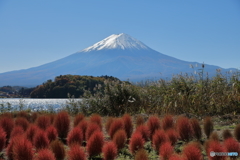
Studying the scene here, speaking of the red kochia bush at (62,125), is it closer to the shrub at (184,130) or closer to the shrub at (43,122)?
the shrub at (43,122)

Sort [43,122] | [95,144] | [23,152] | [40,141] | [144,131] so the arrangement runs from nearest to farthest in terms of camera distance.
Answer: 1. [23,152]
2. [95,144]
3. [40,141]
4. [144,131]
5. [43,122]

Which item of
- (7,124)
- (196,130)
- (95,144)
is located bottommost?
(196,130)

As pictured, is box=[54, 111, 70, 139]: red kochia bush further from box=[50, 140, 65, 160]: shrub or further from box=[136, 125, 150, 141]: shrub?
box=[50, 140, 65, 160]: shrub

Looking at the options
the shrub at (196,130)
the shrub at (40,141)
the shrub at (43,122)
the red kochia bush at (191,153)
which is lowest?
the shrub at (196,130)

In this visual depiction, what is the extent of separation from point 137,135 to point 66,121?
1.57m

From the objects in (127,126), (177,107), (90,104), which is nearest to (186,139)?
(127,126)

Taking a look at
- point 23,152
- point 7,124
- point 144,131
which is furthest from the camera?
point 7,124

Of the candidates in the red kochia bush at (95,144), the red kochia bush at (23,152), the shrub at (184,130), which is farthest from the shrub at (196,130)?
the red kochia bush at (23,152)

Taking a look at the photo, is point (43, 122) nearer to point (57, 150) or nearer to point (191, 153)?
point (57, 150)

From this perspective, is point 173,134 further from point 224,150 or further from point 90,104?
point 90,104

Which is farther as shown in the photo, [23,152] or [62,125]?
[62,125]

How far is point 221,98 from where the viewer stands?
325 inches

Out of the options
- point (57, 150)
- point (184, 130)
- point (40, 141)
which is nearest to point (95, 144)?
point (57, 150)

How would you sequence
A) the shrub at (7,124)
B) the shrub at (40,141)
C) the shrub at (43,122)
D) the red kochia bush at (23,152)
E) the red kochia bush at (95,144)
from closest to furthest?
the red kochia bush at (23,152)
the red kochia bush at (95,144)
the shrub at (40,141)
the shrub at (7,124)
the shrub at (43,122)
